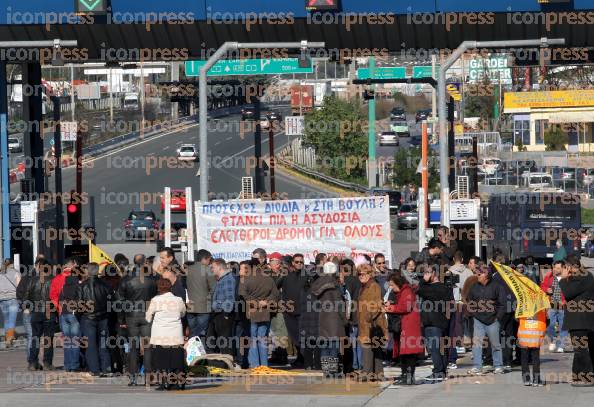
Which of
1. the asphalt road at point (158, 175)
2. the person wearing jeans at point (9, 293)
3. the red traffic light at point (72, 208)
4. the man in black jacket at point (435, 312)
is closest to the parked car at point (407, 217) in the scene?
the asphalt road at point (158, 175)

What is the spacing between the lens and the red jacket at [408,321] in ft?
57.6

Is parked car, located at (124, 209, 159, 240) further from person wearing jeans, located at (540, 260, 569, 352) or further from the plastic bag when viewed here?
the plastic bag

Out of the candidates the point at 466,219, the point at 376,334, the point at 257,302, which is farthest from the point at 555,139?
the point at 376,334

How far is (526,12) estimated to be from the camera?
27.7 meters

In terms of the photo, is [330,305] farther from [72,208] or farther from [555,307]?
[72,208]

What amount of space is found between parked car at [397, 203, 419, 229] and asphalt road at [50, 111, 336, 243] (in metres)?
3.96

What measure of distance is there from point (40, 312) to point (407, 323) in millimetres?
6121

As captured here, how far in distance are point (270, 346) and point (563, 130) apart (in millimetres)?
91964

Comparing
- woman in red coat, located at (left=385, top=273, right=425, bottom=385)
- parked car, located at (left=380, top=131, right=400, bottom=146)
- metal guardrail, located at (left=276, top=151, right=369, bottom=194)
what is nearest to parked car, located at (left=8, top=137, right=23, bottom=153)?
metal guardrail, located at (left=276, top=151, right=369, bottom=194)

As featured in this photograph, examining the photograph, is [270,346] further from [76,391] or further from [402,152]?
[402,152]

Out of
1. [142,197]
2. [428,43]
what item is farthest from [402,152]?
[428,43]

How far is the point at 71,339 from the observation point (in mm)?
19828

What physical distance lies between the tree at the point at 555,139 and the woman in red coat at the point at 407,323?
3659 inches

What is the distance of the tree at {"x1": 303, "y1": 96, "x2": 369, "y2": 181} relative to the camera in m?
80.2
